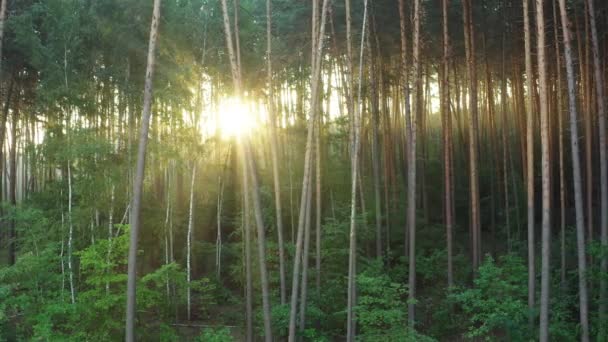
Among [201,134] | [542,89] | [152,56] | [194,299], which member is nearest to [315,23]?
[152,56]

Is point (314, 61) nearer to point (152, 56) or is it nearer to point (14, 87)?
point (152, 56)

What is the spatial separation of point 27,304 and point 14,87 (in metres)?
11.7

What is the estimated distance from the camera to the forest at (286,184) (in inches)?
450

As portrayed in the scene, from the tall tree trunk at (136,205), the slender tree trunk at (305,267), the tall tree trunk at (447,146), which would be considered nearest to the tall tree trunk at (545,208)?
the tall tree trunk at (447,146)

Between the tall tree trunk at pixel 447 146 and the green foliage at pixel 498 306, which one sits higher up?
the tall tree trunk at pixel 447 146

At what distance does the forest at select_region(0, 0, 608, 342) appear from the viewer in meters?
11.4

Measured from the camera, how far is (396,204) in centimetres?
1956

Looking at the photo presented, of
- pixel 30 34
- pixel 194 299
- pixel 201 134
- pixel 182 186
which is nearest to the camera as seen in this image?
pixel 30 34

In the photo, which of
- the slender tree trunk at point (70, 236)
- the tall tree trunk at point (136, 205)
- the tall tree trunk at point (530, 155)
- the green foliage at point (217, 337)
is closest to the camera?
the tall tree trunk at point (136, 205)

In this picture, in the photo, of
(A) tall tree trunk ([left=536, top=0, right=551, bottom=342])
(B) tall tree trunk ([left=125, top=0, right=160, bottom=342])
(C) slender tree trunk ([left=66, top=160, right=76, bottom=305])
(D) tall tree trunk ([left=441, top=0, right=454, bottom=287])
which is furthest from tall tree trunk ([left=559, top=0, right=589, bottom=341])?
(C) slender tree trunk ([left=66, top=160, right=76, bottom=305])

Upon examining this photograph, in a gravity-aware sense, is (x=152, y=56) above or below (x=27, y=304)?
above

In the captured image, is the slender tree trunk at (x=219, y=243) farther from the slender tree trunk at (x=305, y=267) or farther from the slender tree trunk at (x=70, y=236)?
the slender tree trunk at (x=305, y=267)

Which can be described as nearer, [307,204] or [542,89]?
[542,89]

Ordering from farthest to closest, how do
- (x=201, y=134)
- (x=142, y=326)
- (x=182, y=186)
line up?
(x=182, y=186) < (x=201, y=134) < (x=142, y=326)
